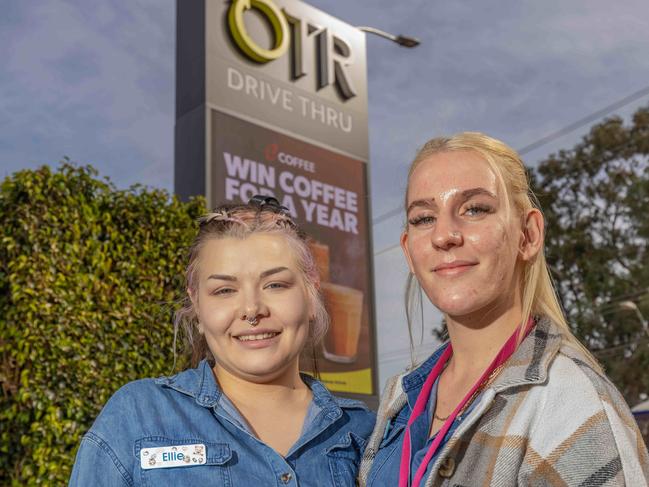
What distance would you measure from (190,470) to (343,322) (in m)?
8.86

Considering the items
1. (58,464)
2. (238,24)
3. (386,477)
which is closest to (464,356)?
(386,477)

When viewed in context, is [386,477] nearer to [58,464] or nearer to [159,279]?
[58,464]

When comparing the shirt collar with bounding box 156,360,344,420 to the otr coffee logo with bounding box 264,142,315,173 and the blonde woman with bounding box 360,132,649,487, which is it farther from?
the otr coffee logo with bounding box 264,142,315,173

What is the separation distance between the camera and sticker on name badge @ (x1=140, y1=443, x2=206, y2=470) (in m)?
2.12

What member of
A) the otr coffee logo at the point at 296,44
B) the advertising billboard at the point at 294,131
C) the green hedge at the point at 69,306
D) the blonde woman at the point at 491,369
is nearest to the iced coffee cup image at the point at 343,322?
the advertising billboard at the point at 294,131

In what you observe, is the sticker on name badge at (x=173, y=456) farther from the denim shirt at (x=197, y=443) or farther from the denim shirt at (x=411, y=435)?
the denim shirt at (x=411, y=435)

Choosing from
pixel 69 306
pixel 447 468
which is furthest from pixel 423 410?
pixel 69 306

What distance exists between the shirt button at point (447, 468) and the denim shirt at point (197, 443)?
1.75 ft

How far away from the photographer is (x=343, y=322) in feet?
36.0

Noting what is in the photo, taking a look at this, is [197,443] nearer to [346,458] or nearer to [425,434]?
[346,458]

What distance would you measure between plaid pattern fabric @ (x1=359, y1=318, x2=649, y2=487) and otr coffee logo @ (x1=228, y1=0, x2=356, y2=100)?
916 centimetres

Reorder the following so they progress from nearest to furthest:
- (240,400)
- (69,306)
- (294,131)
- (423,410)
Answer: (423,410)
(240,400)
(69,306)
(294,131)

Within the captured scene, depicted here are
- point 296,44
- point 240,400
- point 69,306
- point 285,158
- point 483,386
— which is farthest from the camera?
point 296,44

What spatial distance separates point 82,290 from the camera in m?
5.39
